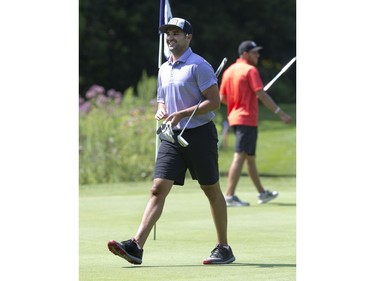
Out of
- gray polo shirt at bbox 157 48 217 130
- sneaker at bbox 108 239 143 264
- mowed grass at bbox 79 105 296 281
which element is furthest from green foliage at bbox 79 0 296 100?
sneaker at bbox 108 239 143 264

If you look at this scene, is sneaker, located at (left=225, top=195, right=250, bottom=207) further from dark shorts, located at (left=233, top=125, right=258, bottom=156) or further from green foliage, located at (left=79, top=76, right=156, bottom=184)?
green foliage, located at (left=79, top=76, right=156, bottom=184)

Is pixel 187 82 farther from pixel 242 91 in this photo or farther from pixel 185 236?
pixel 242 91

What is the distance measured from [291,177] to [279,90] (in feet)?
60.4

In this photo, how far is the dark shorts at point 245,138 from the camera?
14367 mm

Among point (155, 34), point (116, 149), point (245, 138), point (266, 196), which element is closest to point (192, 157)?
point (245, 138)

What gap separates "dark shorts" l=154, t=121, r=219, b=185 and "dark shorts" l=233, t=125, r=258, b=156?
5214 mm

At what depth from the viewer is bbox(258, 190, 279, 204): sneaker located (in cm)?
1467

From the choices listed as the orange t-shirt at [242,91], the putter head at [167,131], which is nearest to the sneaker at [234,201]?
the orange t-shirt at [242,91]

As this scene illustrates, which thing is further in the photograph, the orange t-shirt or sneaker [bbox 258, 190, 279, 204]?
sneaker [bbox 258, 190, 279, 204]

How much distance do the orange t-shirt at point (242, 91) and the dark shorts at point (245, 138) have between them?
2.8 inches

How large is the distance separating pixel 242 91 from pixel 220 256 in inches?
205
